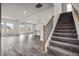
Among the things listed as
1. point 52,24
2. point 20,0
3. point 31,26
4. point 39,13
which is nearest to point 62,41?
point 52,24

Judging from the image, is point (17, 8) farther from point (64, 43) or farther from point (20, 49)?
point (64, 43)

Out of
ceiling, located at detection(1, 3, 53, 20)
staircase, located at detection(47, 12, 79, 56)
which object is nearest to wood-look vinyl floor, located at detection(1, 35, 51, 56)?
staircase, located at detection(47, 12, 79, 56)

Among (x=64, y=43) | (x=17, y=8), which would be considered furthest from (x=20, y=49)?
(x=17, y=8)

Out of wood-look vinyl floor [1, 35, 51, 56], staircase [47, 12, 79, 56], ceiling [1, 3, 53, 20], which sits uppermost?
ceiling [1, 3, 53, 20]

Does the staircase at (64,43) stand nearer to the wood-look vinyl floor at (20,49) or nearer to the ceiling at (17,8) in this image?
the wood-look vinyl floor at (20,49)

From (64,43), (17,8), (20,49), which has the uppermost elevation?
(17,8)

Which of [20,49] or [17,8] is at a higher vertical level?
[17,8]

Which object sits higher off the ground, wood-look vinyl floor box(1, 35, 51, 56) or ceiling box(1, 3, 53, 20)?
ceiling box(1, 3, 53, 20)

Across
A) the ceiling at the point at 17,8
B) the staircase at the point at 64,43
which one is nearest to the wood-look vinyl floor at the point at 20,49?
the staircase at the point at 64,43

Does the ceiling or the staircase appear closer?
the staircase

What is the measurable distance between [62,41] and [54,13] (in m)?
Answer: 1.53

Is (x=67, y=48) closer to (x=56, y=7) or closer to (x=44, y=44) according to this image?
(x=44, y=44)

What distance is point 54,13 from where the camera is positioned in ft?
12.4

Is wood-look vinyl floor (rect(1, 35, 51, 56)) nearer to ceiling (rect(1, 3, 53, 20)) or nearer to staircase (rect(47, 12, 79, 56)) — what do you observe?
staircase (rect(47, 12, 79, 56))
